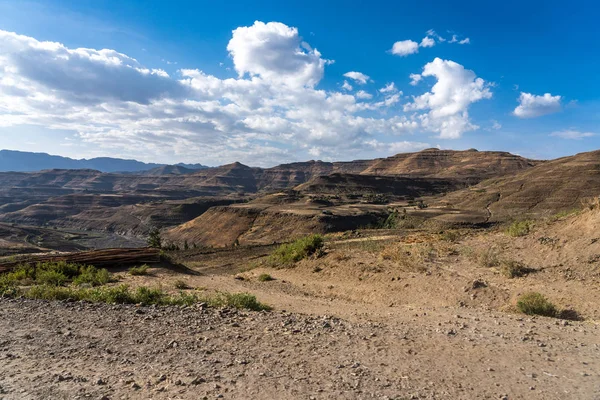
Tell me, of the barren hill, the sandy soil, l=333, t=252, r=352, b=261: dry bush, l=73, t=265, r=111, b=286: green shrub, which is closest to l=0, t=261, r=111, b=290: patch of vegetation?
l=73, t=265, r=111, b=286: green shrub

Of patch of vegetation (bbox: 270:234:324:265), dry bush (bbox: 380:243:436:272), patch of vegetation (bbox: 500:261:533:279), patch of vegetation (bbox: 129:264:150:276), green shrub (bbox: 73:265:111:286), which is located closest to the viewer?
patch of vegetation (bbox: 500:261:533:279)

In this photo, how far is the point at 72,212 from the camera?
122 metres

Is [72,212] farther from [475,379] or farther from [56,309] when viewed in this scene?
[475,379]

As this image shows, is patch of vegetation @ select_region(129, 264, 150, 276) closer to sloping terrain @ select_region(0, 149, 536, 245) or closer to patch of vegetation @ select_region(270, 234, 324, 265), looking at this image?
patch of vegetation @ select_region(270, 234, 324, 265)

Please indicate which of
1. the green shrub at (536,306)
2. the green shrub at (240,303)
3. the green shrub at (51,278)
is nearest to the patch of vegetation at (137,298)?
the green shrub at (240,303)

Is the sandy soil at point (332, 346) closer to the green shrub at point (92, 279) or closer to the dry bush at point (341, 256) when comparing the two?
the green shrub at point (92, 279)

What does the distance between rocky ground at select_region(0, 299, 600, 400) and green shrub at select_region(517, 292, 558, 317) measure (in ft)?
2.41

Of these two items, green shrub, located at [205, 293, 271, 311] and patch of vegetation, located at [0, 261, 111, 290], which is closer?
green shrub, located at [205, 293, 271, 311]

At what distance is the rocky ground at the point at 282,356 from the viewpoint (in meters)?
4.96

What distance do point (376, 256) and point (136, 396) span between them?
13292 mm

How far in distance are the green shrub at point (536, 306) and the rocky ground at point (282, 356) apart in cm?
74

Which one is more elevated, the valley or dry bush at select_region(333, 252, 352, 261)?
the valley

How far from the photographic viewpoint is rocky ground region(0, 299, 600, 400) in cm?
496

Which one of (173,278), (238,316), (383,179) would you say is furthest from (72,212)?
(238,316)
